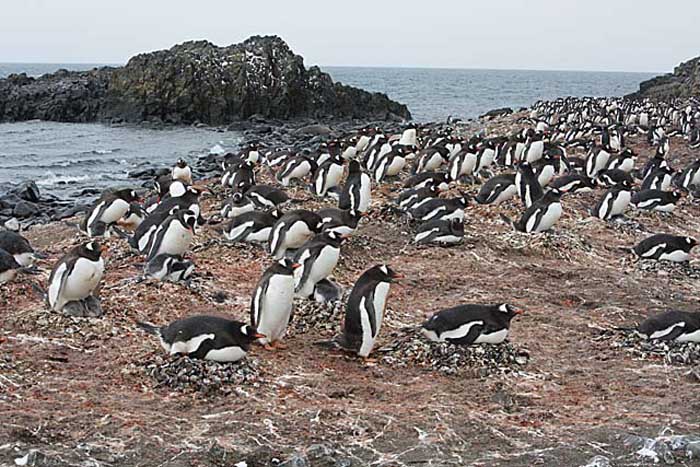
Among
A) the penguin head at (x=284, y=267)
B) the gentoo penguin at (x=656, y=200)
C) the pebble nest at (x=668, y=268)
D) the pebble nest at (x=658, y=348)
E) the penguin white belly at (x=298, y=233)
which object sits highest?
the penguin head at (x=284, y=267)

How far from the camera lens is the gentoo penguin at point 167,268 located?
28.3ft

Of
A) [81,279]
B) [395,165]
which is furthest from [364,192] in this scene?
[81,279]

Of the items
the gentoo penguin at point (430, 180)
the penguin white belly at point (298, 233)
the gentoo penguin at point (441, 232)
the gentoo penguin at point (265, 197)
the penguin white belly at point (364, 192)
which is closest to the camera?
the penguin white belly at point (298, 233)

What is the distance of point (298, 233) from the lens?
9.32 metres

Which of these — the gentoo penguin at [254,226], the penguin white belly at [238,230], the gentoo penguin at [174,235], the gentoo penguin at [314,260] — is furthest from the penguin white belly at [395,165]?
the gentoo penguin at [314,260]

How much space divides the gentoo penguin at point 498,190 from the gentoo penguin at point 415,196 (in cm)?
112

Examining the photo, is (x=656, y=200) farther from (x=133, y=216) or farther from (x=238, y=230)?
(x=133, y=216)

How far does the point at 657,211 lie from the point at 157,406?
10429 millimetres

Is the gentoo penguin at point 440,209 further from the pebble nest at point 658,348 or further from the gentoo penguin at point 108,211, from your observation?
the pebble nest at point 658,348

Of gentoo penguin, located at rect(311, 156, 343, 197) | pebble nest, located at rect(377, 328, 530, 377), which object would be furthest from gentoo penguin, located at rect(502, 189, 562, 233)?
pebble nest, located at rect(377, 328, 530, 377)

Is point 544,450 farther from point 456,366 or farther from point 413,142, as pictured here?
point 413,142

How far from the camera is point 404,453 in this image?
5.26 meters

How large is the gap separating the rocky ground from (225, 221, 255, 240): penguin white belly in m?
0.23

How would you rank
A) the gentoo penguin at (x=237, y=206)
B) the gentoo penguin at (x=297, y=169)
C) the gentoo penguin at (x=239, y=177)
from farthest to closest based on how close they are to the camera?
the gentoo penguin at (x=297, y=169), the gentoo penguin at (x=239, y=177), the gentoo penguin at (x=237, y=206)
